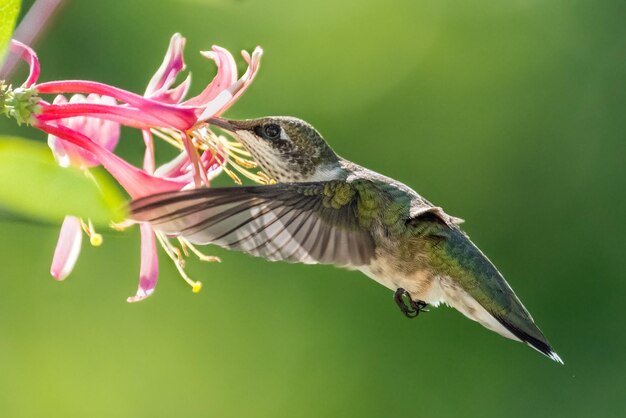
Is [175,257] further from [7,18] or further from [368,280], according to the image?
[368,280]

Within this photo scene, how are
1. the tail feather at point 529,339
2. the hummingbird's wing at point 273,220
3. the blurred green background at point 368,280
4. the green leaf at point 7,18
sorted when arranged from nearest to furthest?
the green leaf at point 7,18 → the hummingbird's wing at point 273,220 → the tail feather at point 529,339 → the blurred green background at point 368,280

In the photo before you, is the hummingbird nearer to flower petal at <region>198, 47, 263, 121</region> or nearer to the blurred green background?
flower petal at <region>198, 47, 263, 121</region>

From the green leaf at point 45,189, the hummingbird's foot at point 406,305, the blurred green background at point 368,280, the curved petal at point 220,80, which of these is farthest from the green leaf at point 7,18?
the blurred green background at point 368,280

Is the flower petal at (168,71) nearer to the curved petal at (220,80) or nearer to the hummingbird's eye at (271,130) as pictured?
the curved petal at (220,80)

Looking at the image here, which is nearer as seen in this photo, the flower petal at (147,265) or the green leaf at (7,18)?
the green leaf at (7,18)

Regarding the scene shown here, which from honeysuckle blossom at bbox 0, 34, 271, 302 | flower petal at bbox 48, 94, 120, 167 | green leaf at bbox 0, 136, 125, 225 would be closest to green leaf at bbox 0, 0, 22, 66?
green leaf at bbox 0, 136, 125, 225

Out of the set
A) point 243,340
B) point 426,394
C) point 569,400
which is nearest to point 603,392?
point 569,400
